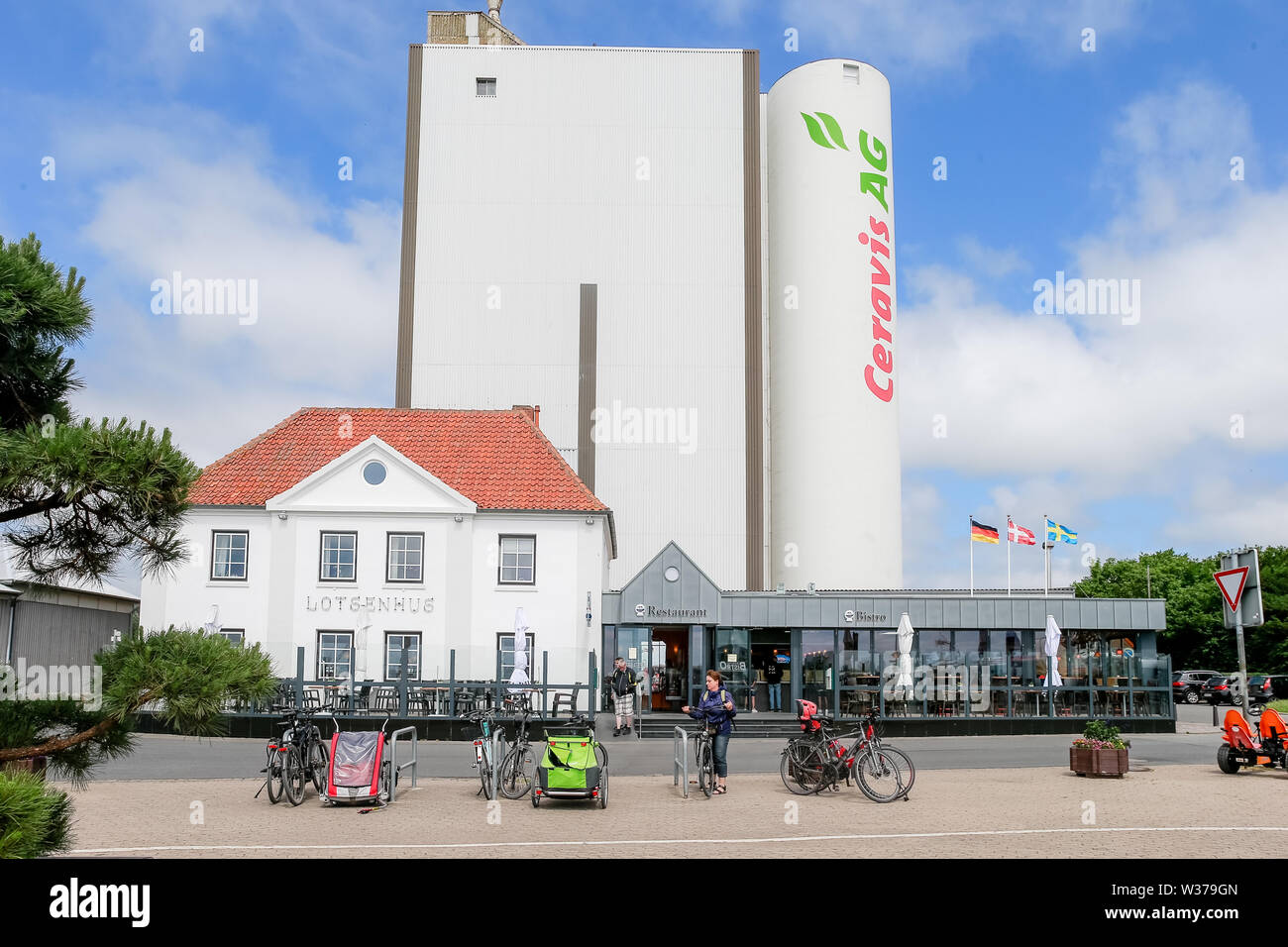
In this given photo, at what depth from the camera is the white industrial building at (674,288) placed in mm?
48281

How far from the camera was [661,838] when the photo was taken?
11281 mm

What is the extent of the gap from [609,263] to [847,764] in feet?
121

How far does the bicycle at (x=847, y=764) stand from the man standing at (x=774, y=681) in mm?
14672

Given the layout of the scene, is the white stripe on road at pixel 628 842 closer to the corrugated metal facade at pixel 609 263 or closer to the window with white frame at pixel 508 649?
the window with white frame at pixel 508 649

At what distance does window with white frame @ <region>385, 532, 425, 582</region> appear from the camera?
1209 inches

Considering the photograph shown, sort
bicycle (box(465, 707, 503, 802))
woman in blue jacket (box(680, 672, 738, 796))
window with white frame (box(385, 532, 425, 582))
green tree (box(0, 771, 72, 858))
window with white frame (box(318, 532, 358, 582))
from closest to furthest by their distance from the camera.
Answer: green tree (box(0, 771, 72, 858)) < bicycle (box(465, 707, 503, 802)) < woman in blue jacket (box(680, 672, 738, 796)) < window with white frame (box(318, 532, 358, 582)) < window with white frame (box(385, 532, 425, 582))

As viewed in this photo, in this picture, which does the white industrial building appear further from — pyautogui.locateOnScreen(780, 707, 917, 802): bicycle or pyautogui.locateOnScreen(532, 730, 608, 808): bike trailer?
pyautogui.locateOnScreen(532, 730, 608, 808): bike trailer

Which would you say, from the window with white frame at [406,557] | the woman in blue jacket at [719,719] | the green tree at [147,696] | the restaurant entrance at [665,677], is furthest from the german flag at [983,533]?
the green tree at [147,696]

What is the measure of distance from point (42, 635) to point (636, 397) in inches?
971

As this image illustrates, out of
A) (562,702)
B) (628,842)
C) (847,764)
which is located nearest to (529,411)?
(562,702)

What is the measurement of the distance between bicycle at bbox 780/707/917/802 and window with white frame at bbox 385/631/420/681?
15328 millimetres

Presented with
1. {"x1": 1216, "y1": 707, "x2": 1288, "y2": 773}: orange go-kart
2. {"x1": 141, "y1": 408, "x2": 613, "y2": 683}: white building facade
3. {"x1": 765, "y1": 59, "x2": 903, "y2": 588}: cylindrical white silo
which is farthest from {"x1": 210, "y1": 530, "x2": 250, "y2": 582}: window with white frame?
{"x1": 765, "y1": 59, "x2": 903, "y2": 588}: cylindrical white silo

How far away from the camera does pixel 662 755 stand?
22312 mm
